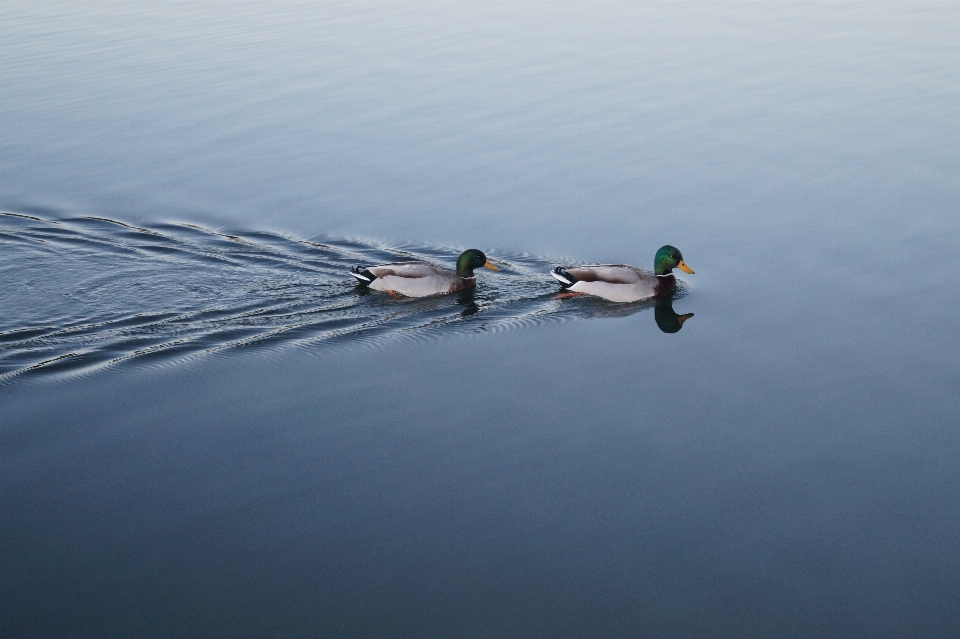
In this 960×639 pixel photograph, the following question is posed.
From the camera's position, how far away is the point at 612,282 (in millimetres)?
12688

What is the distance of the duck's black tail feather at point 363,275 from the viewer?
1278cm

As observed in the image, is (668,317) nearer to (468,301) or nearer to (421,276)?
(468,301)

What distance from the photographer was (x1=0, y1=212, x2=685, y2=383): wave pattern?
37.3 ft

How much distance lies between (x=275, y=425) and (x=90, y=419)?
1675 millimetres

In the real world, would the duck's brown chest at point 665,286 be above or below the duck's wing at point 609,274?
below

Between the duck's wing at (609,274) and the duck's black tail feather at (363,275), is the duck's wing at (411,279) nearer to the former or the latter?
the duck's black tail feather at (363,275)

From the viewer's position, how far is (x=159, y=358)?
11.0 meters

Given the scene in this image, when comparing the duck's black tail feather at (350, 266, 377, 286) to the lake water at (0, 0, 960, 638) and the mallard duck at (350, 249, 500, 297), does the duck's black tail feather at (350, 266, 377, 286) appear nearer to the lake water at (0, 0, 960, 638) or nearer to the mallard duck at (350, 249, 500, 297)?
the mallard duck at (350, 249, 500, 297)

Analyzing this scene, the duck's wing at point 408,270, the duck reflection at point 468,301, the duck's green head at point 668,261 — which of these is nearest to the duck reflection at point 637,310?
the duck's green head at point 668,261

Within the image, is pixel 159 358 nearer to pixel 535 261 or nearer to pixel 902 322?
pixel 535 261

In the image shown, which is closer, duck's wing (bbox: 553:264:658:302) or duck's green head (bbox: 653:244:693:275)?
duck's wing (bbox: 553:264:658:302)

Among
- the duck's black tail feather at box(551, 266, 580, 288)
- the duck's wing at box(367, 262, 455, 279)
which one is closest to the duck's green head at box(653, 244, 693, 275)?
the duck's black tail feather at box(551, 266, 580, 288)

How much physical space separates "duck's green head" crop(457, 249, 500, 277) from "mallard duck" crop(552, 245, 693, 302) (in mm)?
934

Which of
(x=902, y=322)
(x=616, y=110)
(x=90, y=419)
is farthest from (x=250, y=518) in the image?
(x=616, y=110)
